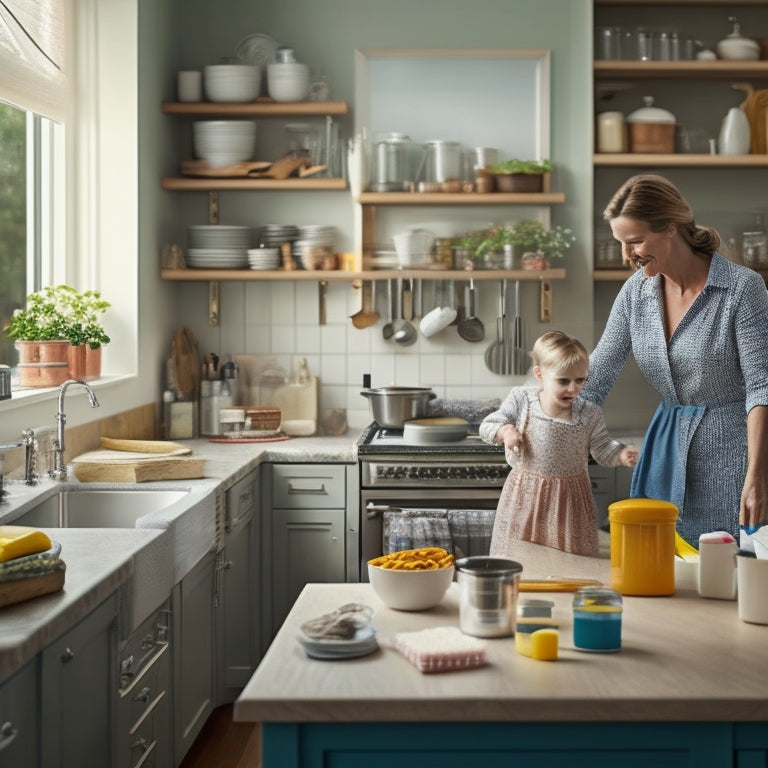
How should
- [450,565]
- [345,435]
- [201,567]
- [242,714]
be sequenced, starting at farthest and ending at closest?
[345,435] → [201,567] → [450,565] → [242,714]

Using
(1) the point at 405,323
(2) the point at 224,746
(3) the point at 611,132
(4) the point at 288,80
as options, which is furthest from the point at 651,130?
(2) the point at 224,746

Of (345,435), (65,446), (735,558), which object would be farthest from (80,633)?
(345,435)

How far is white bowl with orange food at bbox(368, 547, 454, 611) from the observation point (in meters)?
2.02

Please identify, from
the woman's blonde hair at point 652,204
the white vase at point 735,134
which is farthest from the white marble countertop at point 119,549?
the white vase at point 735,134

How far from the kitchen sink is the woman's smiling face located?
59.2 inches

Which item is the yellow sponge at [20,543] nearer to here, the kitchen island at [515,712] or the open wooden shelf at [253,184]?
the kitchen island at [515,712]

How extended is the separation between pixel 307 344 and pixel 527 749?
142 inches

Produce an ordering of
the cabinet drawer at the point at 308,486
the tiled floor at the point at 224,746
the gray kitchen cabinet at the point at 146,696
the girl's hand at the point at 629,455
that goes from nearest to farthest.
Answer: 1. the gray kitchen cabinet at the point at 146,696
2. the girl's hand at the point at 629,455
3. the tiled floor at the point at 224,746
4. the cabinet drawer at the point at 308,486

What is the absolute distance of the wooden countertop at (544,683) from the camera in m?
1.56

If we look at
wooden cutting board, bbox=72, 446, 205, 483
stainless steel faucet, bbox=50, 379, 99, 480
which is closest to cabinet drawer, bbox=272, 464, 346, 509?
wooden cutting board, bbox=72, 446, 205, 483

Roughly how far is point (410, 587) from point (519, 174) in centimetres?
307

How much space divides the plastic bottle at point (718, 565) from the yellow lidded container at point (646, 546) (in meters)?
0.06

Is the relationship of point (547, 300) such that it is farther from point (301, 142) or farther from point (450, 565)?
point (450, 565)

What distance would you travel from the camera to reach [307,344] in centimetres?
511
